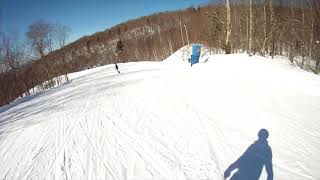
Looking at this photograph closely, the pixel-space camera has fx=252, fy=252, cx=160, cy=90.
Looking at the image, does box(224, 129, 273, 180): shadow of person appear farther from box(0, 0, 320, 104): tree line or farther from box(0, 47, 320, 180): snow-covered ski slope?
box(0, 0, 320, 104): tree line

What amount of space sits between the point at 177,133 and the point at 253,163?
2.48 m

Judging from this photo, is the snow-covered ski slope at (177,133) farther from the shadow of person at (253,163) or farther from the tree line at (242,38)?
the tree line at (242,38)

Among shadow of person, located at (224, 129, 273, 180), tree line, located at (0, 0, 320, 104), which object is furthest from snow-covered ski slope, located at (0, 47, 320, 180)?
tree line, located at (0, 0, 320, 104)

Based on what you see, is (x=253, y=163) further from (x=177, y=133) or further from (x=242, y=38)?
(x=242, y=38)

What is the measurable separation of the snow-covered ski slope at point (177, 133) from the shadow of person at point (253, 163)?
5.4 inches

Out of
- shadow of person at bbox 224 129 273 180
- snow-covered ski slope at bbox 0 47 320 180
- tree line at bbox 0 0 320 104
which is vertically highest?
tree line at bbox 0 0 320 104

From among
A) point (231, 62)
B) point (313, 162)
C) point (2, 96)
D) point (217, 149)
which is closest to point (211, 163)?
point (217, 149)

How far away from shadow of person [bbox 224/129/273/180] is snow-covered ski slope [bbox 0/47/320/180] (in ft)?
0.45

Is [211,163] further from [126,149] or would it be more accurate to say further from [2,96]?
[2,96]

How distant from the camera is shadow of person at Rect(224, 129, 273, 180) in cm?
520

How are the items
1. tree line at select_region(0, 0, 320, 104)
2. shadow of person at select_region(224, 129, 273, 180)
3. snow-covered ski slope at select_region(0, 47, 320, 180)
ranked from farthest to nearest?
tree line at select_region(0, 0, 320, 104) → snow-covered ski slope at select_region(0, 47, 320, 180) → shadow of person at select_region(224, 129, 273, 180)

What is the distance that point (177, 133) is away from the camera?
750 cm

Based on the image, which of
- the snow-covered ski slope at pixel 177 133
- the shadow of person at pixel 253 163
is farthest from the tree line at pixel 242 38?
the shadow of person at pixel 253 163

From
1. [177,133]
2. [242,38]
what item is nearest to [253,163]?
[177,133]
